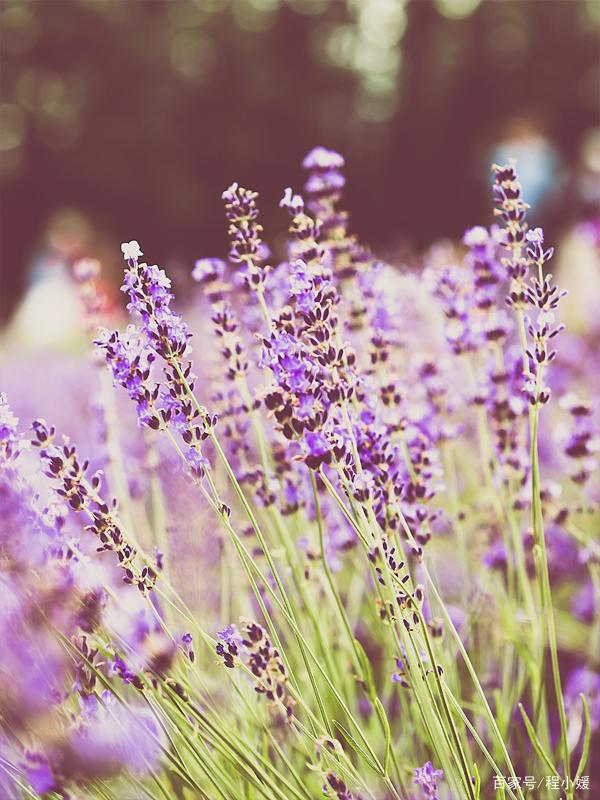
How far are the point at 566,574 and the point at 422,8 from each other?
19258 millimetres

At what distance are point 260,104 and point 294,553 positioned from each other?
19.5 metres

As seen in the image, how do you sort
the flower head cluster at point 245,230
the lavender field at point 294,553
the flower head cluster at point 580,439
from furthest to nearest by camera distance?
the flower head cluster at point 580,439
the flower head cluster at point 245,230
the lavender field at point 294,553

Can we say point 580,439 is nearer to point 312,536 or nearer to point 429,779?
point 312,536

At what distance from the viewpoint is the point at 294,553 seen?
5.82 ft

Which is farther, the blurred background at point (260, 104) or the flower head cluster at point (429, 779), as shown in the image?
the blurred background at point (260, 104)

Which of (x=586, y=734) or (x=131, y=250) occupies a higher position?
(x=131, y=250)

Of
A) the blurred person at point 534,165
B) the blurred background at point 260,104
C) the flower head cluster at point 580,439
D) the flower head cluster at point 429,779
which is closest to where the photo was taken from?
the flower head cluster at point 429,779

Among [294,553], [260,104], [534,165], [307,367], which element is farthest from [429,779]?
[260,104]

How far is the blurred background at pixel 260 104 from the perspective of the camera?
1941 cm

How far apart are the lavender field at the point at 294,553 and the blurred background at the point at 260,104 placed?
56.9 feet

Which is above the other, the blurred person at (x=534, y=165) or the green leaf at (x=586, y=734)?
the blurred person at (x=534, y=165)

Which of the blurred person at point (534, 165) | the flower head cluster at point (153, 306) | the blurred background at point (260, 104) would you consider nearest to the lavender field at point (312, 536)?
the flower head cluster at point (153, 306)

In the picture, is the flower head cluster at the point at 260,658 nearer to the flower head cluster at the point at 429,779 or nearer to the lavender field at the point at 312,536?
the lavender field at the point at 312,536

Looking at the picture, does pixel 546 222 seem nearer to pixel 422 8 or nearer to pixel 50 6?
pixel 422 8
